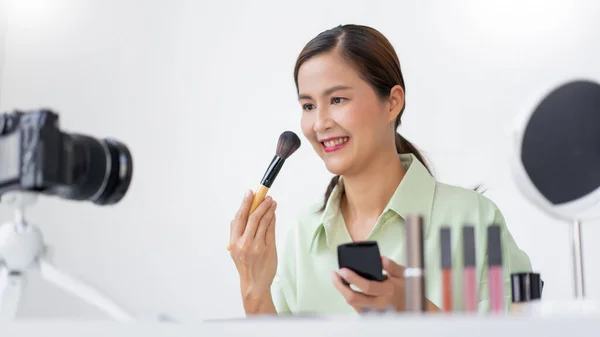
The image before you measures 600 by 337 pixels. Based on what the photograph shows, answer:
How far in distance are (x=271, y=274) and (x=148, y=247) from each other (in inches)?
21.9

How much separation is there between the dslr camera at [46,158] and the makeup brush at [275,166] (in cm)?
52

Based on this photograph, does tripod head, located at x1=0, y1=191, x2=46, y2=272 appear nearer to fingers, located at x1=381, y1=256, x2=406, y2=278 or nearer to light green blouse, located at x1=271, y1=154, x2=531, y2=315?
fingers, located at x1=381, y1=256, x2=406, y2=278

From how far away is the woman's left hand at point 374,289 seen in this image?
70cm

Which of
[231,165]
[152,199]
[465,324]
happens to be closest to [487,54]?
[231,165]

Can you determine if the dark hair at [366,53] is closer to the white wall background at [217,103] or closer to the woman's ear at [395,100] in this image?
the woman's ear at [395,100]

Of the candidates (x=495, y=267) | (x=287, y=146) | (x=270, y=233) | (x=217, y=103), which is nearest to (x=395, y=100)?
(x=287, y=146)

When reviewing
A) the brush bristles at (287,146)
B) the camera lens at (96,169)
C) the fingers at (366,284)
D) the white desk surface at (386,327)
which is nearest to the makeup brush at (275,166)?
the brush bristles at (287,146)

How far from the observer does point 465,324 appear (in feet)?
1.28

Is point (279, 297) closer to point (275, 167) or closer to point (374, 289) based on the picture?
point (275, 167)

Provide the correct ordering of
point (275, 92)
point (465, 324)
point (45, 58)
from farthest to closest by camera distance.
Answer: point (45, 58)
point (275, 92)
point (465, 324)

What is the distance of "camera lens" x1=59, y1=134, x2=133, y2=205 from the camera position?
1.77 feet

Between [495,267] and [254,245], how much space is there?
57 centimetres

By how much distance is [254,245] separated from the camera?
3.50ft

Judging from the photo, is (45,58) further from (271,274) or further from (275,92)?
(271,274)
